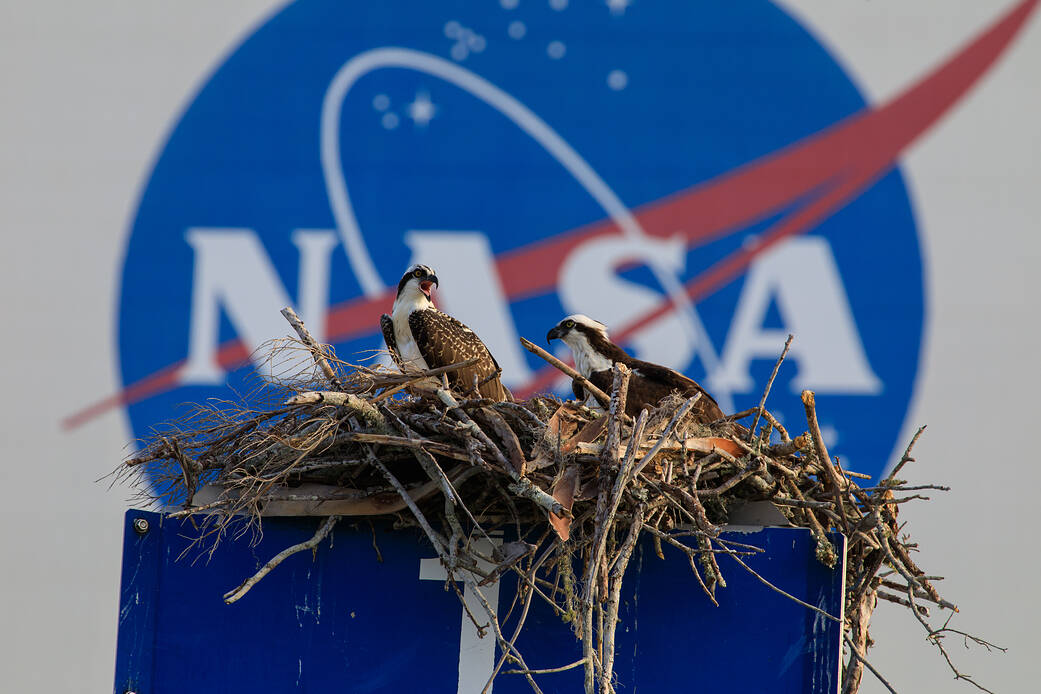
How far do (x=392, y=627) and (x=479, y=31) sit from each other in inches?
192

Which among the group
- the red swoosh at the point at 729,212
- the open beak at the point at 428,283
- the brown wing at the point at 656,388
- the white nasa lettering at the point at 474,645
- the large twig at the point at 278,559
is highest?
the red swoosh at the point at 729,212

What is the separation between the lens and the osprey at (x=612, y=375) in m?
4.70

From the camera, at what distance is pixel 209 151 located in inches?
303

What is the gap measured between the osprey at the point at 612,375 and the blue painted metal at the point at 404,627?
0.89 meters

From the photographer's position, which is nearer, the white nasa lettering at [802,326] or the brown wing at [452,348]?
the brown wing at [452,348]

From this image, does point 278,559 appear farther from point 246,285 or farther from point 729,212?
point 729,212

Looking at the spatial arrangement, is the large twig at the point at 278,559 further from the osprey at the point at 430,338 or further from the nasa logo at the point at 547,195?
the nasa logo at the point at 547,195

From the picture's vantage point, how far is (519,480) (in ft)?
10.8

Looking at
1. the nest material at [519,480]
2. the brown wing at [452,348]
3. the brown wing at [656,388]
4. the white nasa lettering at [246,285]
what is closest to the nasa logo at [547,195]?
the white nasa lettering at [246,285]

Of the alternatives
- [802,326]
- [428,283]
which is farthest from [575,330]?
[802,326]

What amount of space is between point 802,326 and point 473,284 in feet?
6.59

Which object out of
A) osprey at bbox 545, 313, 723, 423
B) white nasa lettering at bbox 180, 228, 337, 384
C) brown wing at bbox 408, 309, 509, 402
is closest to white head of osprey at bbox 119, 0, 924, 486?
white nasa lettering at bbox 180, 228, 337, 384

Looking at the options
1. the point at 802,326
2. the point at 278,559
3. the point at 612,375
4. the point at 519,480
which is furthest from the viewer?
the point at 802,326

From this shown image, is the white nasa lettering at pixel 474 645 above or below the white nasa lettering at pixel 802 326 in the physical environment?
below
